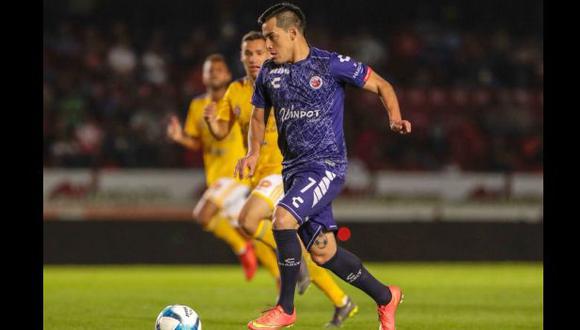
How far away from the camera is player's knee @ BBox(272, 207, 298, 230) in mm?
7113

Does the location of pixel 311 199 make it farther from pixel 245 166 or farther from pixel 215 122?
pixel 215 122

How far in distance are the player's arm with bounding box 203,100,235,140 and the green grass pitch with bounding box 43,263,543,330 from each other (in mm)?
1439

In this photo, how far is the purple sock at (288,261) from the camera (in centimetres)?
716

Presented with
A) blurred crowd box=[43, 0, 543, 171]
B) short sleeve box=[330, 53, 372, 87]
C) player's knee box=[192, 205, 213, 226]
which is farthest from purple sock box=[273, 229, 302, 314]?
blurred crowd box=[43, 0, 543, 171]

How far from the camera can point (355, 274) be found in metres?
7.18

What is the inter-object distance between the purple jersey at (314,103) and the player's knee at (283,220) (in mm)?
332

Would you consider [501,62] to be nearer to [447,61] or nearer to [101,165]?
[447,61]

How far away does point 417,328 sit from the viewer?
321 inches

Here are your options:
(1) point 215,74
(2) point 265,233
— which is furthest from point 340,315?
(1) point 215,74
